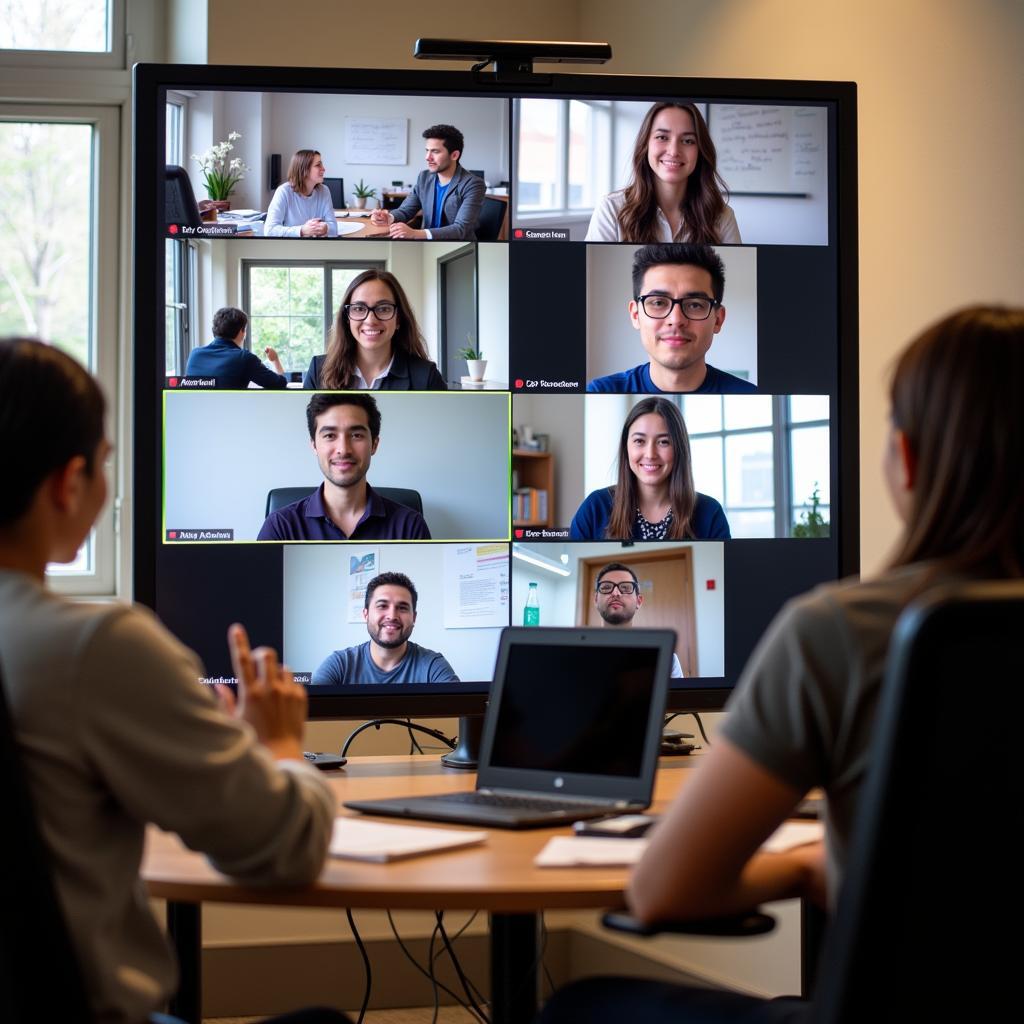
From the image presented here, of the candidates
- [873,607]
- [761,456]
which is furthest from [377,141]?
[873,607]

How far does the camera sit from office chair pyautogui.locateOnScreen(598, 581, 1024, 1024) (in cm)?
102

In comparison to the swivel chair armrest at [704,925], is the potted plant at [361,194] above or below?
above

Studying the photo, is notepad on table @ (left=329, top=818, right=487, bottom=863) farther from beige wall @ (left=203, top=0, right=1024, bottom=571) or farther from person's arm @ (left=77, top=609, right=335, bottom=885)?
beige wall @ (left=203, top=0, right=1024, bottom=571)

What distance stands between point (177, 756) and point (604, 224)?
162 centimetres

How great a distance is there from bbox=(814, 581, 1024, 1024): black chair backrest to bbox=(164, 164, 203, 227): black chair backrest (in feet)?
6.13

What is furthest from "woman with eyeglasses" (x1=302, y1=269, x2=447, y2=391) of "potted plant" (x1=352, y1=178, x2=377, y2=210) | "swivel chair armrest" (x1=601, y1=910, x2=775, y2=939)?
"swivel chair armrest" (x1=601, y1=910, x2=775, y2=939)

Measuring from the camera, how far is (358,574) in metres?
2.58

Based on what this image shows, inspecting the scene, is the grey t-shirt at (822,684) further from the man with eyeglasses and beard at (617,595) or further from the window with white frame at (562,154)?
the window with white frame at (562,154)

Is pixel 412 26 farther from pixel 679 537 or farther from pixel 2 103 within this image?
pixel 679 537

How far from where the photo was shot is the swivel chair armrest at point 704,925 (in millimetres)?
1374

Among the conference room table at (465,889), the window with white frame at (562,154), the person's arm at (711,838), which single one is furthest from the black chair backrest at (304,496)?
the person's arm at (711,838)

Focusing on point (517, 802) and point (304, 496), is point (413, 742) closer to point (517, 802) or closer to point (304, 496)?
point (304, 496)

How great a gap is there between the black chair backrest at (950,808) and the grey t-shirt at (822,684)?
17cm

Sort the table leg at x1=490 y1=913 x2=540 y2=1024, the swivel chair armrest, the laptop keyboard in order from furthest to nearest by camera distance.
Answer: the laptop keyboard, the table leg at x1=490 y1=913 x2=540 y2=1024, the swivel chair armrest
